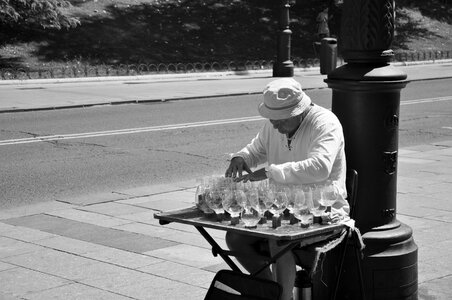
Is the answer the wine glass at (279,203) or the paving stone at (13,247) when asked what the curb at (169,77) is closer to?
the paving stone at (13,247)

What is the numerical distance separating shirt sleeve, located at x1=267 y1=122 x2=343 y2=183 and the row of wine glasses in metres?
0.06

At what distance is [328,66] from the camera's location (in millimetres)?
27875

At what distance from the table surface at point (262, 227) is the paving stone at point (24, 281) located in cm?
160

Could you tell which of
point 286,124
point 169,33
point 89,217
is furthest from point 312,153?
point 169,33

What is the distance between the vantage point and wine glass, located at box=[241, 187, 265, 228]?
474 cm

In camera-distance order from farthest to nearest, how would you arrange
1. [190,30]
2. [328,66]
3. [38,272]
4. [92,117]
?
[190,30]
[328,66]
[92,117]
[38,272]

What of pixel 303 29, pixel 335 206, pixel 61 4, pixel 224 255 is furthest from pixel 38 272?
pixel 303 29

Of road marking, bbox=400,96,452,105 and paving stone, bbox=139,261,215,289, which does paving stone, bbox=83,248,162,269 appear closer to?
paving stone, bbox=139,261,215,289

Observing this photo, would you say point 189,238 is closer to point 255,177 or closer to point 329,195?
point 255,177

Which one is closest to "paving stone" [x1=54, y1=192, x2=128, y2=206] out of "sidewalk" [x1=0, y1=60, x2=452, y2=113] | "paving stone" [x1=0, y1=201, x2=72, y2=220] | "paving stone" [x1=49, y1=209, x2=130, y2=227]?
"paving stone" [x1=0, y1=201, x2=72, y2=220]

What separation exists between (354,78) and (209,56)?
24.8 meters

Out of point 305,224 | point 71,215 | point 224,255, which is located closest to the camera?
point 305,224

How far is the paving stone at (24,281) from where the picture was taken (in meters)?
6.12

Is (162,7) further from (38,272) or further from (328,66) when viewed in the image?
(38,272)
